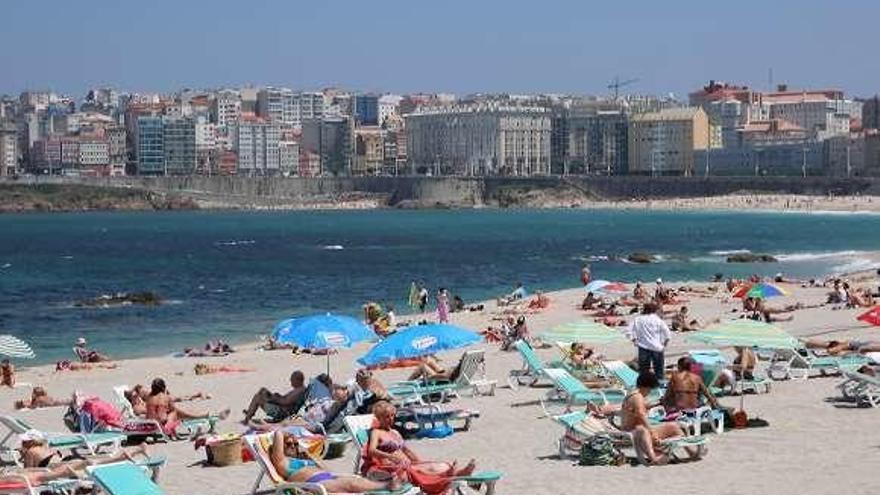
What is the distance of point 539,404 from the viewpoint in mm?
16375

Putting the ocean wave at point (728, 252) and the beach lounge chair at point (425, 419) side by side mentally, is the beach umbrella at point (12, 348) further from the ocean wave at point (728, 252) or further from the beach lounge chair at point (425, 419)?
the ocean wave at point (728, 252)

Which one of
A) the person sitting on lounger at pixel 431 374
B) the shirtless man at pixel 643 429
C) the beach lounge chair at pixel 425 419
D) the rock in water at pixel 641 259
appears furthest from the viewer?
the rock in water at pixel 641 259

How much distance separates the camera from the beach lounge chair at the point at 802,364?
56.3 feet

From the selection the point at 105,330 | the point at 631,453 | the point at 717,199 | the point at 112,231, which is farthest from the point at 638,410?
the point at 717,199

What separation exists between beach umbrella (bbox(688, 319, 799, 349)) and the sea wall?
14959 centimetres

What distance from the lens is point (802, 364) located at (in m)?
17.4

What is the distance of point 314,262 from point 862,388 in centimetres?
5567

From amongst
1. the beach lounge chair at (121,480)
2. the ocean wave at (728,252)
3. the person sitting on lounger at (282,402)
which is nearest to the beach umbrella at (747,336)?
the person sitting on lounger at (282,402)

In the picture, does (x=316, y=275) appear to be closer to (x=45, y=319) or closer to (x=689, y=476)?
(x=45, y=319)

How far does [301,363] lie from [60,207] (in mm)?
168617

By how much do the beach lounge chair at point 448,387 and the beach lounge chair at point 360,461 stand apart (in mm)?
2628

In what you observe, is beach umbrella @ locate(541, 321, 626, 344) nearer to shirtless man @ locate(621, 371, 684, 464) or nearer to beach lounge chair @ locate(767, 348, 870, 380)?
beach lounge chair @ locate(767, 348, 870, 380)

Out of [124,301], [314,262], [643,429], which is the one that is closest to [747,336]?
[643,429]

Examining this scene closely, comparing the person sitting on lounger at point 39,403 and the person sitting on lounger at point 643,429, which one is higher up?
the person sitting on lounger at point 643,429
